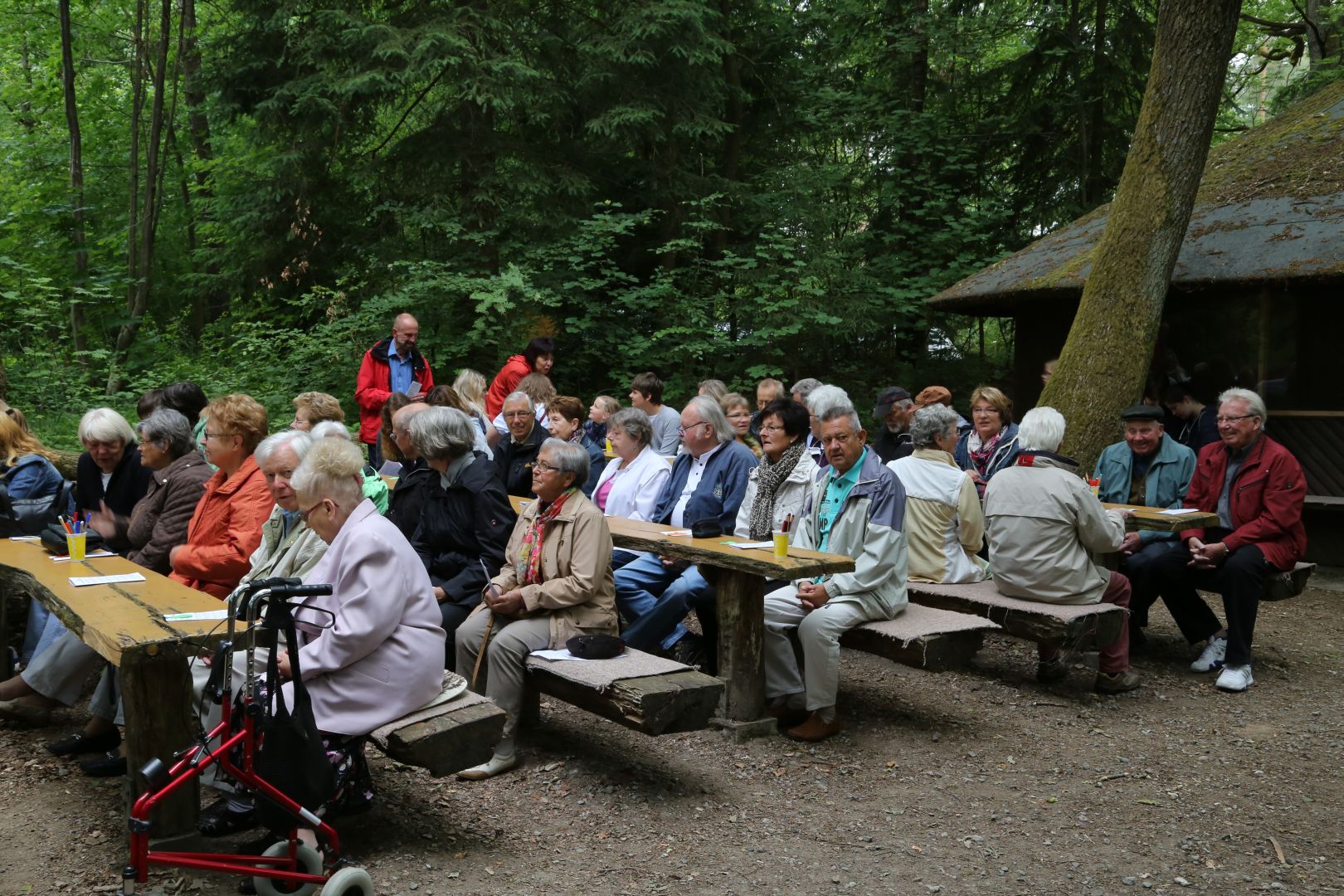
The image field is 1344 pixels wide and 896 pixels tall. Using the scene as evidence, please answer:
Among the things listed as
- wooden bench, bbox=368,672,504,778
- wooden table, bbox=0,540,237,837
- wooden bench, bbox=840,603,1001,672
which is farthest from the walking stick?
wooden bench, bbox=840,603,1001,672

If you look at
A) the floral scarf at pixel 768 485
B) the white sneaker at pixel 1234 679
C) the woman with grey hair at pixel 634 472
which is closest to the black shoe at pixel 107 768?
the woman with grey hair at pixel 634 472

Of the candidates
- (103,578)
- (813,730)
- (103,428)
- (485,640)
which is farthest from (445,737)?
(103,428)

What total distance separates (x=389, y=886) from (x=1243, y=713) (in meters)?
4.75

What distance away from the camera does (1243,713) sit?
603cm

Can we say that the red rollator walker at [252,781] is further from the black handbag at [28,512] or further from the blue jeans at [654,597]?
the black handbag at [28,512]

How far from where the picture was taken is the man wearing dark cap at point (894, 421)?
8016mm

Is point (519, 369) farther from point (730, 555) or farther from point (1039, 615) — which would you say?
point (1039, 615)

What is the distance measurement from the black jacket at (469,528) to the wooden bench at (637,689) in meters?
0.81

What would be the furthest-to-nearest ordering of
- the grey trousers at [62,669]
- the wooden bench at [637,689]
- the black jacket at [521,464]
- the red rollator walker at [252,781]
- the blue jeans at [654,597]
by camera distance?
the black jacket at [521,464], the blue jeans at [654,597], the grey trousers at [62,669], the wooden bench at [637,689], the red rollator walker at [252,781]

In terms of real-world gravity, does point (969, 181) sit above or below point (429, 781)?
above

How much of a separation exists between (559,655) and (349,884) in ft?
5.34

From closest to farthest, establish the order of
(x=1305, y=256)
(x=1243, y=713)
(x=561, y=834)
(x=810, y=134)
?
(x=561, y=834), (x=1243, y=713), (x=1305, y=256), (x=810, y=134)

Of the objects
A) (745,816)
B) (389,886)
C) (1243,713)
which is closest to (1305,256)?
(1243,713)

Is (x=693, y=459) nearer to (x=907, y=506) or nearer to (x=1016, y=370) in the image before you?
(x=907, y=506)
